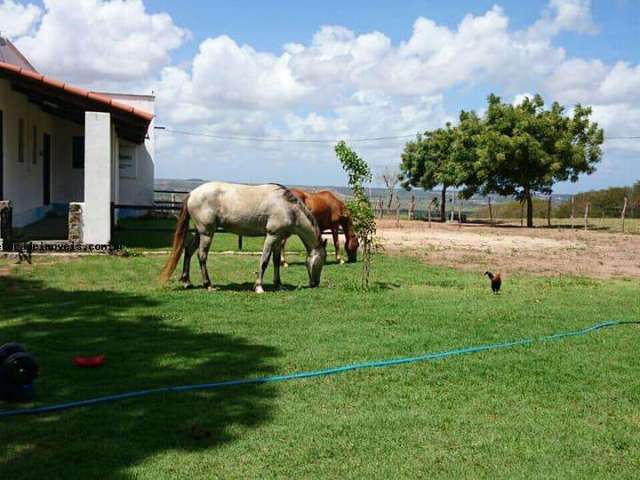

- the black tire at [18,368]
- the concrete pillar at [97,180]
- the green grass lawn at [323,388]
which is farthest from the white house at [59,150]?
the black tire at [18,368]

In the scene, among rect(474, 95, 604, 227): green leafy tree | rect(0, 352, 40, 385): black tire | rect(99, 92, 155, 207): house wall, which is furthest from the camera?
rect(474, 95, 604, 227): green leafy tree

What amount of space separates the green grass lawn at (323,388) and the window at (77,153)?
16.3 m

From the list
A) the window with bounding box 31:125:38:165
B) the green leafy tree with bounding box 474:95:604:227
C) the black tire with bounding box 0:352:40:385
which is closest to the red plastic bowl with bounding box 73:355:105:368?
the black tire with bounding box 0:352:40:385

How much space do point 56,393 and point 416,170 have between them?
4195 centimetres

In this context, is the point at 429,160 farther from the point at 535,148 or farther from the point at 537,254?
the point at 537,254

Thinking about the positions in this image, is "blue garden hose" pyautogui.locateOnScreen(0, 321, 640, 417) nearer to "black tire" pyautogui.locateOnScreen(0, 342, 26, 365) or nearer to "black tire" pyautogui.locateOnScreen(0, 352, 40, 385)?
"black tire" pyautogui.locateOnScreen(0, 352, 40, 385)

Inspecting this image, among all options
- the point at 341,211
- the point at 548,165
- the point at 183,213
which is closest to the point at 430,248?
the point at 341,211

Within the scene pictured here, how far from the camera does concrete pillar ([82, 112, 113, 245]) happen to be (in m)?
14.8

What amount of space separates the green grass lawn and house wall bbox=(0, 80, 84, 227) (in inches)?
322

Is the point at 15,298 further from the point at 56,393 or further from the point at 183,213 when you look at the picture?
the point at 56,393

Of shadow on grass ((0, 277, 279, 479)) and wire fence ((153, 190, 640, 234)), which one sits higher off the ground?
wire fence ((153, 190, 640, 234))

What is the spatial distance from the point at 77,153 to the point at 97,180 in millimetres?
11354

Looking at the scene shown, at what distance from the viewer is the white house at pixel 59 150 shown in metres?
14.8

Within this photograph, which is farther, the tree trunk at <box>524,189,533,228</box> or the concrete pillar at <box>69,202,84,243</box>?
the tree trunk at <box>524,189,533,228</box>
